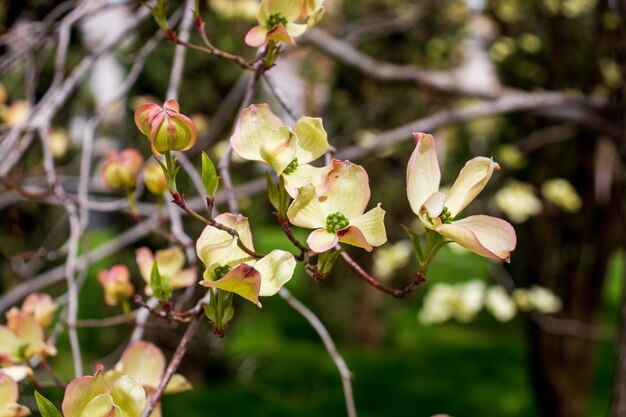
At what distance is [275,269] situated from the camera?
1.27ft

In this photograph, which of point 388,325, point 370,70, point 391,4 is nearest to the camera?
point 370,70

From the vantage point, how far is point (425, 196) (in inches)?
16.0

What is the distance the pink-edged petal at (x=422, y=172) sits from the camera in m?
0.40

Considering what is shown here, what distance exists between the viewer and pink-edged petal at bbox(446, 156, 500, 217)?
0.40 m

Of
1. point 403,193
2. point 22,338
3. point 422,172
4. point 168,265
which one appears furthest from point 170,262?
point 403,193

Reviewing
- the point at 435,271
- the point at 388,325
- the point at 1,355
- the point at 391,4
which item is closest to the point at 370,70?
the point at 1,355

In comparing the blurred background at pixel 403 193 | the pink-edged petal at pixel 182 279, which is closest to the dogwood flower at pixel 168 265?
the pink-edged petal at pixel 182 279

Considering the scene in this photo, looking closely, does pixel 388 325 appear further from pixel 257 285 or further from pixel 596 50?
pixel 257 285

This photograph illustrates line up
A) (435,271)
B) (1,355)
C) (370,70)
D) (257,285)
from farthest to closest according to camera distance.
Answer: (435,271) → (370,70) → (1,355) → (257,285)

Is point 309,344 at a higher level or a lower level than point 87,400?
lower

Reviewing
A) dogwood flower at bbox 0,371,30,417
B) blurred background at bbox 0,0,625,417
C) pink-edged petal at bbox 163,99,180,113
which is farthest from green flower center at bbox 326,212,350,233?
blurred background at bbox 0,0,625,417

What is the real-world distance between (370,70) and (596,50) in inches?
48.8

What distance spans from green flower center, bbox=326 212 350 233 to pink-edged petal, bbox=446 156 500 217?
0.21 feet

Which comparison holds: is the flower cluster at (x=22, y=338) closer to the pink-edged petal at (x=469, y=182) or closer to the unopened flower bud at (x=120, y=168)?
the unopened flower bud at (x=120, y=168)
